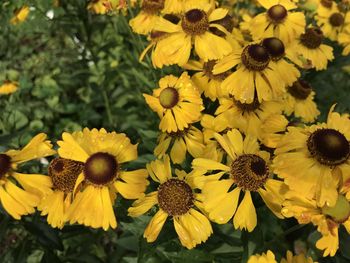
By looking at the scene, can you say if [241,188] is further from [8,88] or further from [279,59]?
[8,88]

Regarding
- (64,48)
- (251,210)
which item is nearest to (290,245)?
(251,210)

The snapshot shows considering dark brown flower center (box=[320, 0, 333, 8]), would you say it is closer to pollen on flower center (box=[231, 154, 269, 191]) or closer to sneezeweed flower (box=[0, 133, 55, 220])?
pollen on flower center (box=[231, 154, 269, 191])

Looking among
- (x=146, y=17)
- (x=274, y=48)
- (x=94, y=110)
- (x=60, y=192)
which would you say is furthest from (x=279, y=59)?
(x=94, y=110)

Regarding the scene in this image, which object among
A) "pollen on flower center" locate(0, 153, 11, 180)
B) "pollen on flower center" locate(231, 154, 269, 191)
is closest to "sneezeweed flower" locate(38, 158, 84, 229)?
"pollen on flower center" locate(0, 153, 11, 180)

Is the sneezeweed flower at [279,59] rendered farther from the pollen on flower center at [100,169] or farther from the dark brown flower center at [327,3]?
the dark brown flower center at [327,3]

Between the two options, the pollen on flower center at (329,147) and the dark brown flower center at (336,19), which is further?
the dark brown flower center at (336,19)

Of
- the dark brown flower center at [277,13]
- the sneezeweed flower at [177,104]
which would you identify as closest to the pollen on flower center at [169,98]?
the sneezeweed flower at [177,104]
